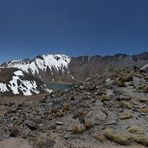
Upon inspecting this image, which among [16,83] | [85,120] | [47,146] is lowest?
[47,146]

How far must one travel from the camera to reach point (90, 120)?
72.3 ft

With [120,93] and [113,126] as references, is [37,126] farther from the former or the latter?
[120,93]

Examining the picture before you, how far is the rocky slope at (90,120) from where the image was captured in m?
19.5

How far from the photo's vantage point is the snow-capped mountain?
485ft

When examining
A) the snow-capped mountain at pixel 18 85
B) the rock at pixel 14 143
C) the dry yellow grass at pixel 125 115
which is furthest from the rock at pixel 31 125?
the snow-capped mountain at pixel 18 85

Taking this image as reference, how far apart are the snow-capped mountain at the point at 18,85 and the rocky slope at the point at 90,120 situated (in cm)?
11687

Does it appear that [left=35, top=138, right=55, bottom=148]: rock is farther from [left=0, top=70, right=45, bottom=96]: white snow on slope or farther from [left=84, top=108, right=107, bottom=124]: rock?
[left=0, top=70, right=45, bottom=96]: white snow on slope

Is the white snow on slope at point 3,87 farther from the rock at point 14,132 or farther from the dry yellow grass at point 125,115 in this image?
the dry yellow grass at point 125,115

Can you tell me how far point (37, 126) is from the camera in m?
22.6

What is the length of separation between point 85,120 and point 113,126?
2.16 m

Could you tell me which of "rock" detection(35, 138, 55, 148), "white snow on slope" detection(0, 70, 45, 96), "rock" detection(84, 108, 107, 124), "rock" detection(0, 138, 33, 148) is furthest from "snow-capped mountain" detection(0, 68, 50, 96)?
"rock" detection(35, 138, 55, 148)

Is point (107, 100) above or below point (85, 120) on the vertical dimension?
above

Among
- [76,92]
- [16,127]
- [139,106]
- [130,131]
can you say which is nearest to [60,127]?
[16,127]

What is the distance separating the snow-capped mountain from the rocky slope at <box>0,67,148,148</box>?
11687 cm
